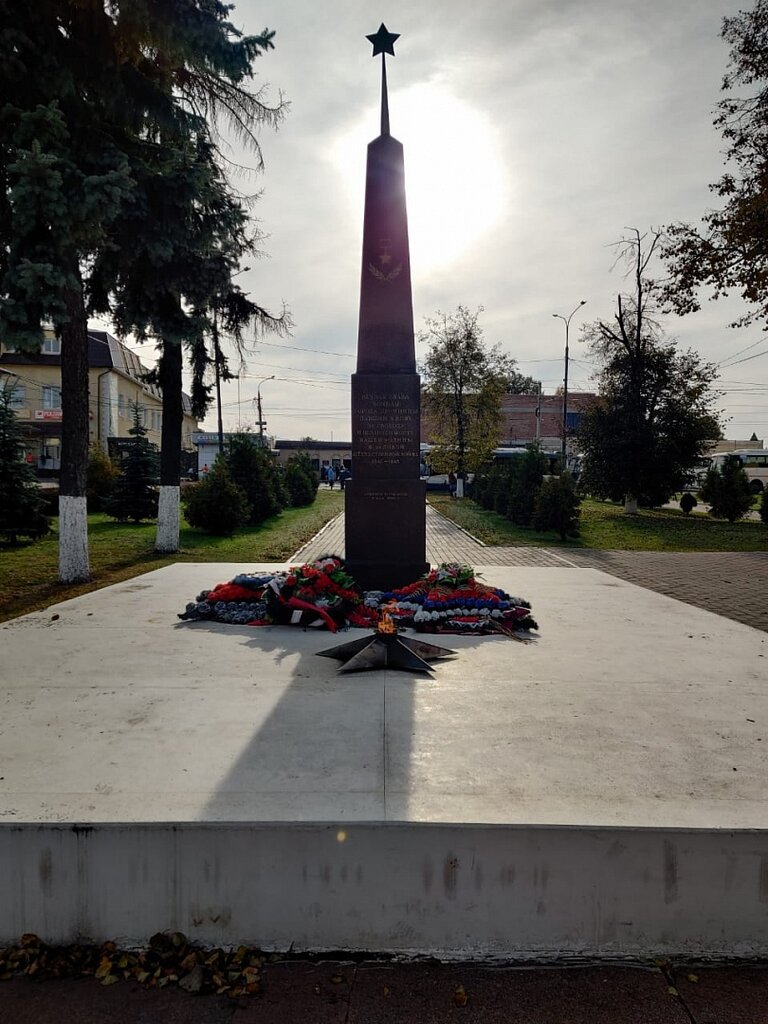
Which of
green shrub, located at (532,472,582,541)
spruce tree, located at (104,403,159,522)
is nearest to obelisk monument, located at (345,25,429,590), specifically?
green shrub, located at (532,472,582,541)

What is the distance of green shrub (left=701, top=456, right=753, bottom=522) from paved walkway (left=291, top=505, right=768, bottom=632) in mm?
8850

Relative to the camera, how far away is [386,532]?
670 centimetres

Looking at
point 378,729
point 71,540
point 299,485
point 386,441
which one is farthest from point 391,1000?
point 299,485

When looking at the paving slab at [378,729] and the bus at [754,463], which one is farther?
the bus at [754,463]

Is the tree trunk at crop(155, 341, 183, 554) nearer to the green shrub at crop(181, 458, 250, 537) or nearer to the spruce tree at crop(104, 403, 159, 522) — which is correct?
the green shrub at crop(181, 458, 250, 537)

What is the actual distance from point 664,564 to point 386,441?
21.3 ft

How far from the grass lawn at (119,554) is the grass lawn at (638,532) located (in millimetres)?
5000

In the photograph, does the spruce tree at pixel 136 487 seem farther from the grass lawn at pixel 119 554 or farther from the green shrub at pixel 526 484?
the green shrub at pixel 526 484

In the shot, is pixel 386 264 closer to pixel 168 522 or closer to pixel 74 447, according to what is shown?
pixel 74 447

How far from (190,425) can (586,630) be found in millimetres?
60642

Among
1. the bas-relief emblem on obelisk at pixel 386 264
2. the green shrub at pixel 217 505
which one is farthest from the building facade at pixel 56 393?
the bas-relief emblem on obelisk at pixel 386 264

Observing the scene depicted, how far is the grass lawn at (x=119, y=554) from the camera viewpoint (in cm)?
786

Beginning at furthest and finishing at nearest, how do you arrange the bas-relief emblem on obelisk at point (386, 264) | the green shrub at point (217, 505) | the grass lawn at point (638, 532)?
the green shrub at point (217, 505)
the grass lawn at point (638, 532)
the bas-relief emblem on obelisk at point (386, 264)

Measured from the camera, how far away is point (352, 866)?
2.09 metres
